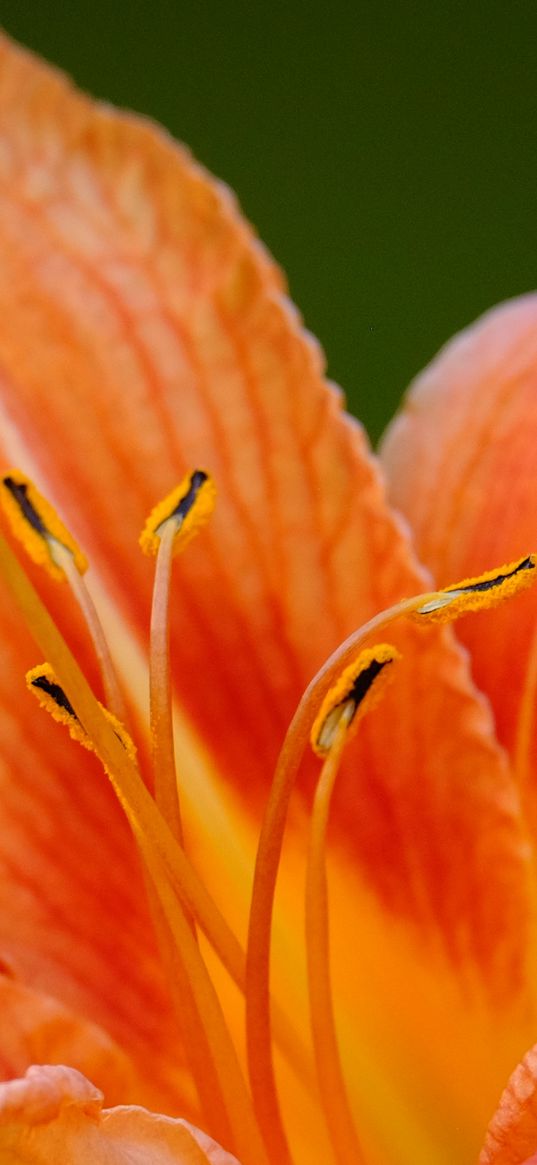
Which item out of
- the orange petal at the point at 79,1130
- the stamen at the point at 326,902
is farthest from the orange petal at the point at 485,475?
the orange petal at the point at 79,1130

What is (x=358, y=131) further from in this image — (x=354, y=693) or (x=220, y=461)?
(x=354, y=693)

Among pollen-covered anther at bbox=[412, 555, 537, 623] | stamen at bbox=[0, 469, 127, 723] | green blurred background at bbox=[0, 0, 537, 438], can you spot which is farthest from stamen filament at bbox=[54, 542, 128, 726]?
green blurred background at bbox=[0, 0, 537, 438]

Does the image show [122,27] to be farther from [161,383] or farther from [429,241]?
[161,383]

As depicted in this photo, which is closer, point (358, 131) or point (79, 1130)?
point (79, 1130)

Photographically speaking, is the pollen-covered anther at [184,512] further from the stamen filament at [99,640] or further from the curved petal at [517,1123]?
the curved petal at [517,1123]

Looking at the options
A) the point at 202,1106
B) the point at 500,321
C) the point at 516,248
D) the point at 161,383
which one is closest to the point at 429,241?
the point at 516,248

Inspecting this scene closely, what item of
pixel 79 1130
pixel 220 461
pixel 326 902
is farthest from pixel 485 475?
pixel 79 1130
